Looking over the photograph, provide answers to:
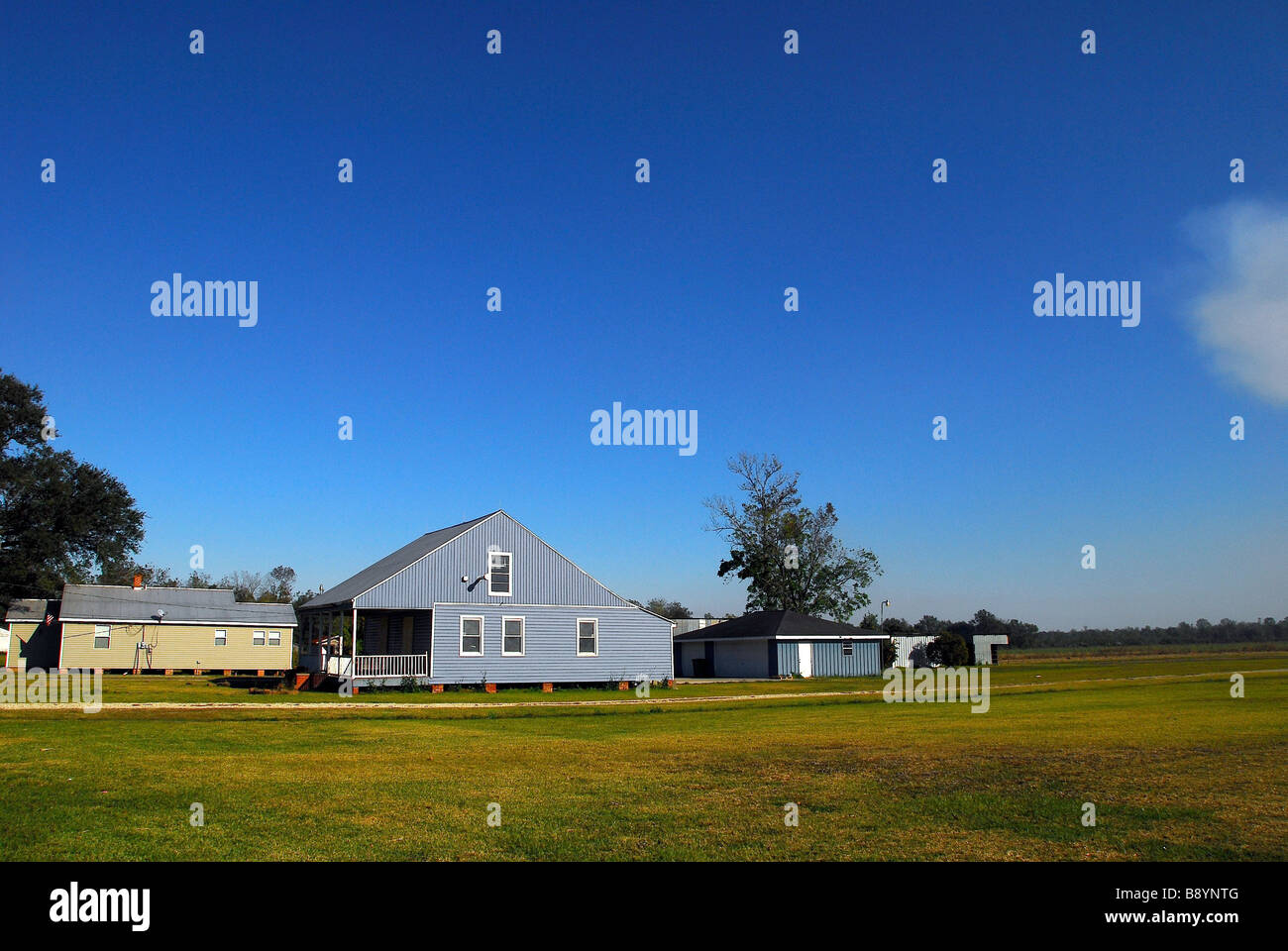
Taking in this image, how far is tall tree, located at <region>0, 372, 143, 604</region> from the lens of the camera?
49844 millimetres

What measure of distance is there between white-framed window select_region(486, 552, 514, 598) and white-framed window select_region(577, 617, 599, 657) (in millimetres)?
3584

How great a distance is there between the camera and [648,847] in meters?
7.29

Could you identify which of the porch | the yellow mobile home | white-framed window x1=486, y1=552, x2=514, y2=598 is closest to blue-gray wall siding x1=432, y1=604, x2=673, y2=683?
white-framed window x1=486, y1=552, x2=514, y2=598

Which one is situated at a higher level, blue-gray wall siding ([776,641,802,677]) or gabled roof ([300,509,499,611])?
gabled roof ([300,509,499,611])

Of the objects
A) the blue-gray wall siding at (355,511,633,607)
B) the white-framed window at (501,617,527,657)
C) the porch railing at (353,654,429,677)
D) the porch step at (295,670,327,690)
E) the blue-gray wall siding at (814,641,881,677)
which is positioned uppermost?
the blue-gray wall siding at (355,511,633,607)

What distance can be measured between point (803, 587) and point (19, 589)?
→ 50469mm

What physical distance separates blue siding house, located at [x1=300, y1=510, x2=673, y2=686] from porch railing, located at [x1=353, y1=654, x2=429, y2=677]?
4cm

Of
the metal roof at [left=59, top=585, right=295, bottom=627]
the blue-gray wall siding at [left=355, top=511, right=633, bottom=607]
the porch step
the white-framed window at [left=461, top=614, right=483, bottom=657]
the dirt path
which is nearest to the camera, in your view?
the dirt path

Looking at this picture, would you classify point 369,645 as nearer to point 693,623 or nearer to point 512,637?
point 512,637

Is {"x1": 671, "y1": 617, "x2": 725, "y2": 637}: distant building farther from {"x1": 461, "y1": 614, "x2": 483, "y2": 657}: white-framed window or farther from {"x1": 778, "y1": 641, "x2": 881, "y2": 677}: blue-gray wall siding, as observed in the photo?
{"x1": 461, "y1": 614, "x2": 483, "y2": 657}: white-framed window

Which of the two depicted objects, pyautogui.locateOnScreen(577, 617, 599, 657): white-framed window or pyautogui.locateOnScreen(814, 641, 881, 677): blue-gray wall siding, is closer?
pyautogui.locateOnScreen(577, 617, 599, 657): white-framed window

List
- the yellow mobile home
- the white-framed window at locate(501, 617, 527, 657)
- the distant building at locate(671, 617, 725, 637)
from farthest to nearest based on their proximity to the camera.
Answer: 1. the distant building at locate(671, 617, 725, 637)
2. the yellow mobile home
3. the white-framed window at locate(501, 617, 527, 657)

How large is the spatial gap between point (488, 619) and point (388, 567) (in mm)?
5257
